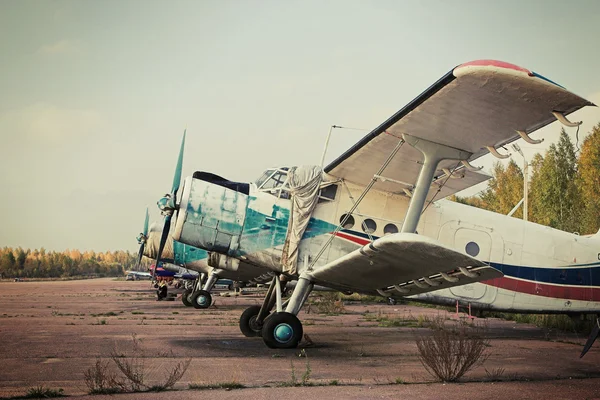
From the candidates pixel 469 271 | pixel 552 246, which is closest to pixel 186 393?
pixel 469 271

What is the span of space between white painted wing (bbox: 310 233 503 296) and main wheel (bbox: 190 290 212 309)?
13700 mm

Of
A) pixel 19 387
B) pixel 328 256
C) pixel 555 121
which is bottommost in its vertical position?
pixel 19 387

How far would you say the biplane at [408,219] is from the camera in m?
7.21

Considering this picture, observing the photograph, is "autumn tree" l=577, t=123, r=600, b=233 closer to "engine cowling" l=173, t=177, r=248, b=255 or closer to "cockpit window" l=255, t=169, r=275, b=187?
"cockpit window" l=255, t=169, r=275, b=187

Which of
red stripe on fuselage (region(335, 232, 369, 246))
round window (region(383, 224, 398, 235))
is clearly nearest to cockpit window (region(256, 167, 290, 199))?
red stripe on fuselage (region(335, 232, 369, 246))

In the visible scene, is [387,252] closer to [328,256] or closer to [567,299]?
[328,256]

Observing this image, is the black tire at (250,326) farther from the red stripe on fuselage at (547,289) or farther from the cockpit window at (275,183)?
the red stripe on fuselage at (547,289)

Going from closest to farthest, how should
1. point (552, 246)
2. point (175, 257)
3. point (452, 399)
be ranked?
point (452, 399) → point (552, 246) → point (175, 257)

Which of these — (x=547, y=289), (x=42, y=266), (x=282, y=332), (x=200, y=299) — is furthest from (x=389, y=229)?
(x=42, y=266)

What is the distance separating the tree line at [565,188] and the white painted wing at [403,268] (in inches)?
1207

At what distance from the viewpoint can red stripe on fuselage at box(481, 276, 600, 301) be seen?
37.0ft

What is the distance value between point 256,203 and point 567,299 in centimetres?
736

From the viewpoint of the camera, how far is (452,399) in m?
5.49

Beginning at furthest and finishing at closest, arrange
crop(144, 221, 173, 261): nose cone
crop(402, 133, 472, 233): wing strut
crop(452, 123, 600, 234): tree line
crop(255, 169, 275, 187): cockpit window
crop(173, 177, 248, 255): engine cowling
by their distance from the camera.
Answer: crop(452, 123, 600, 234): tree line → crop(144, 221, 173, 261): nose cone → crop(255, 169, 275, 187): cockpit window → crop(173, 177, 248, 255): engine cowling → crop(402, 133, 472, 233): wing strut
